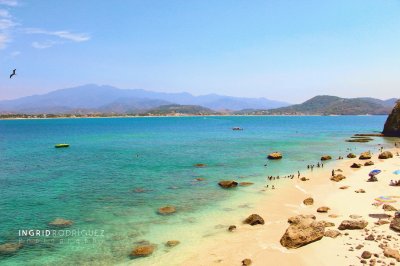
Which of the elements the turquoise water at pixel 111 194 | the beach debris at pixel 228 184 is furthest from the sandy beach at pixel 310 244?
the turquoise water at pixel 111 194

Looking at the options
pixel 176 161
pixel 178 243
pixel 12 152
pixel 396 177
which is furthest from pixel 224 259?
pixel 12 152

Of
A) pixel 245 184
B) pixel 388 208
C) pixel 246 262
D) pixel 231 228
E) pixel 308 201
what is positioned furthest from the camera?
pixel 245 184

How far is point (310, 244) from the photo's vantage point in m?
22.9

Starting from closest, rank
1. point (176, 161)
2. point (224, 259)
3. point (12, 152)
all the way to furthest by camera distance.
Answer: point (224, 259)
point (176, 161)
point (12, 152)

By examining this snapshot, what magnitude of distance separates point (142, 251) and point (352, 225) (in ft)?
52.6

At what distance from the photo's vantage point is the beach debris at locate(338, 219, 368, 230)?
24.7 metres

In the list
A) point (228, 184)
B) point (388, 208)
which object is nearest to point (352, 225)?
point (388, 208)

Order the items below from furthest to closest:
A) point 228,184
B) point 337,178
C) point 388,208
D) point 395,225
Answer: point 337,178 < point 228,184 < point 388,208 < point 395,225

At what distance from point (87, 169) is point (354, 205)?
133ft

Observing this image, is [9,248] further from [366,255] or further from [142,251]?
[366,255]

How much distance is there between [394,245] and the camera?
69.2 ft

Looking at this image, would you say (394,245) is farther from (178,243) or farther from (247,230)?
(178,243)

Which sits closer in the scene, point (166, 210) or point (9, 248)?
point (9, 248)

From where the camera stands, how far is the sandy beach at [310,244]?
21.0 metres
